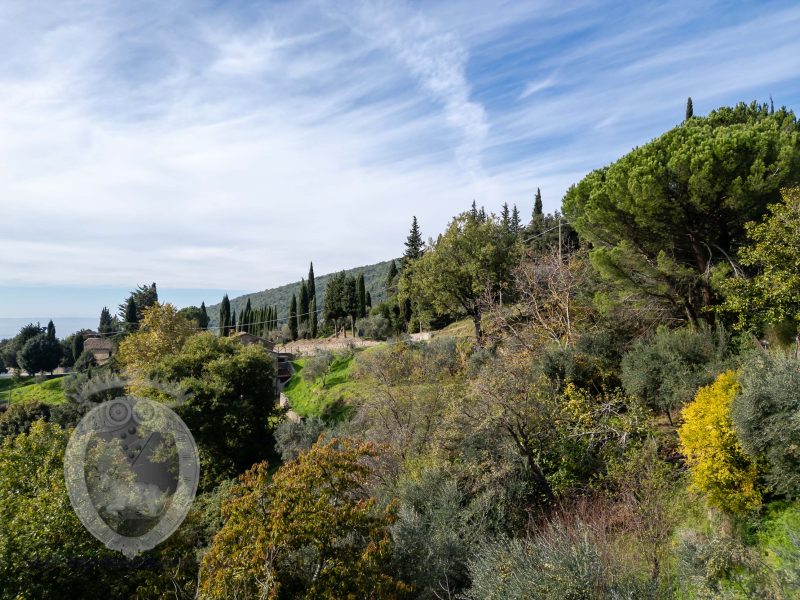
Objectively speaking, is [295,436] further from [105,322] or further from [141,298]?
[105,322]

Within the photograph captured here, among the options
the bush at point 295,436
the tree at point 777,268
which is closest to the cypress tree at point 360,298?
the bush at point 295,436

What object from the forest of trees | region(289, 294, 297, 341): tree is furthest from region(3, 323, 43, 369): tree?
the forest of trees

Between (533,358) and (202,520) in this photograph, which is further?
(533,358)

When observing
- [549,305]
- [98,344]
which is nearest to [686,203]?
[549,305]

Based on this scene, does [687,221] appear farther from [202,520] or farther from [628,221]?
[202,520]

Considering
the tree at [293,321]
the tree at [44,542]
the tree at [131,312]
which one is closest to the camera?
the tree at [44,542]

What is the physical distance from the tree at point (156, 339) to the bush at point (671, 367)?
23218 millimetres

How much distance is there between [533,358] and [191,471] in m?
12.3

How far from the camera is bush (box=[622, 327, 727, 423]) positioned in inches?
415

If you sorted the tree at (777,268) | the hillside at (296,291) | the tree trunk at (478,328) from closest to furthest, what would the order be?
the tree at (777,268)
the tree trunk at (478,328)
the hillside at (296,291)

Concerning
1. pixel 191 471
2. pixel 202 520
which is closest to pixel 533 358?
pixel 202 520

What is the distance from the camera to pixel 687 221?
12.8 meters

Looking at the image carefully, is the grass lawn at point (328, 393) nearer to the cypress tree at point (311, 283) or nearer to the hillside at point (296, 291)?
the cypress tree at point (311, 283)
